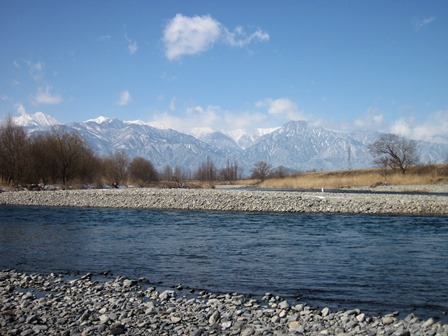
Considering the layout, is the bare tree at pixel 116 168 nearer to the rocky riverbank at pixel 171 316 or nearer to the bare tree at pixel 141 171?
the bare tree at pixel 141 171

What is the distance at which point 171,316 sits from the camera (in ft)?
25.5

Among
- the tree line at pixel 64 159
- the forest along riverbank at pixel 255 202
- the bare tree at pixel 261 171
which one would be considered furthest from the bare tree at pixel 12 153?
the bare tree at pixel 261 171

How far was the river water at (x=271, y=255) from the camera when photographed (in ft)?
32.4

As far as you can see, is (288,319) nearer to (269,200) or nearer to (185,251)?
(185,251)

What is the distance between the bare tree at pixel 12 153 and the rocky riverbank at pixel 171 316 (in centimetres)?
6153

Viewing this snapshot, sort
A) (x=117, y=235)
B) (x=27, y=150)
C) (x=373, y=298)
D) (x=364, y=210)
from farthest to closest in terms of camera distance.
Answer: (x=27, y=150)
(x=364, y=210)
(x=117, y=235)
(x=373, y=298)

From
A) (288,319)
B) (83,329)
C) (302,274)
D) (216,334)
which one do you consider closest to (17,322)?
(83,329)

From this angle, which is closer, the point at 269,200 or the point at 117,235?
the point at 117,235

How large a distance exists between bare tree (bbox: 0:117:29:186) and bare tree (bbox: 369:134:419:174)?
6550 centimetres

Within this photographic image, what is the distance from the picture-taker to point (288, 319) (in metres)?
7.59

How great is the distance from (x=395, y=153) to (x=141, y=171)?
56155 mm

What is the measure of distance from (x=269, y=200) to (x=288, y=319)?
1124 inches

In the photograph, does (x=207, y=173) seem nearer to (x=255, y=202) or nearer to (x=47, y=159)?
(x=47, y=159)

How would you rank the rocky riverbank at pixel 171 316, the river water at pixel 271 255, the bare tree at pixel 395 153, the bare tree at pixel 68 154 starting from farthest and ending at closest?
1. the bare tree at pixel 395 153
2. the bare tree at pixel 68 154
3. the river water at pixel 271 255
4. the rocky riverbank at pixel 171 316
